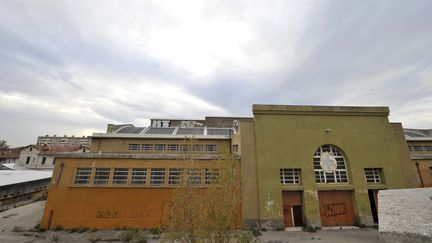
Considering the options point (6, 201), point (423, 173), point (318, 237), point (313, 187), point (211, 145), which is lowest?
point (318, 237)

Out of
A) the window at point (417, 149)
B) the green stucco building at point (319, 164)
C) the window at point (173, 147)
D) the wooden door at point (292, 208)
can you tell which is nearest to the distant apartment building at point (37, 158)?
the window at point (173, 147)

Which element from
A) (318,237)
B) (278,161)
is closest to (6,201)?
(278,161)

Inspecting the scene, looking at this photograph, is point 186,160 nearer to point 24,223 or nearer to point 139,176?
point 139,176

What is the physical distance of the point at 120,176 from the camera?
14234 mm

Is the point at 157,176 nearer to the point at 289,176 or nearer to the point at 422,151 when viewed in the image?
the point at 289,176

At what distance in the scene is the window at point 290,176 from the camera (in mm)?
14984

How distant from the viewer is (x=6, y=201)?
19.7 metres

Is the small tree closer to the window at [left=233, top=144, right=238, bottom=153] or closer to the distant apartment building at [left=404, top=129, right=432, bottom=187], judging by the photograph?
the window at [left=233, top=144, right=238, bottom=153]

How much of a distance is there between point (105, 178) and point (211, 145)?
1037 cm

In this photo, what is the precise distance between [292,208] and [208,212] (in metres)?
12.9

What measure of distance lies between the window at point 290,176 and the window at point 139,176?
10.3 metres

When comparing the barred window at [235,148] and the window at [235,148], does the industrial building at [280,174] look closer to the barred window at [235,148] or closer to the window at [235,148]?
the barred window at [235,148]

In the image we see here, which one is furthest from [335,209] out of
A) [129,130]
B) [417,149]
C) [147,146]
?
[129,130]

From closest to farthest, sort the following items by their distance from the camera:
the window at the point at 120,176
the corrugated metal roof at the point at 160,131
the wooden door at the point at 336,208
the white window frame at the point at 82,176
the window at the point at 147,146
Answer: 1. the white window frame at the point at 82,176
2. the window at the point at 120,176
3. the wooden door at the point at 336,208
4. the window at the point at 147,146
5. the corrugated metal roof at the point at 160,131
